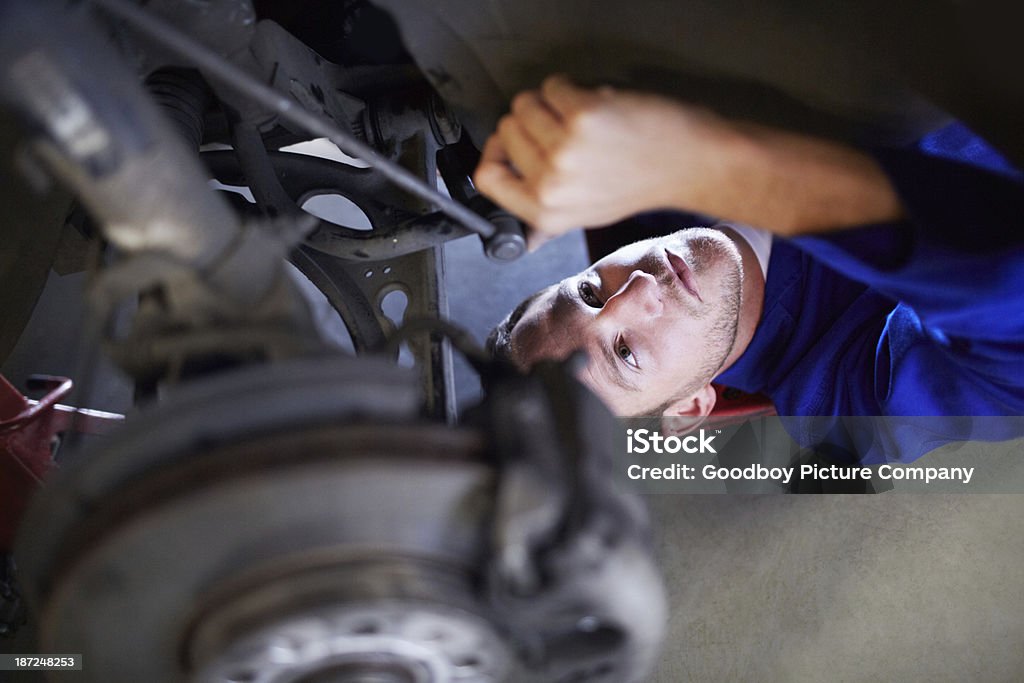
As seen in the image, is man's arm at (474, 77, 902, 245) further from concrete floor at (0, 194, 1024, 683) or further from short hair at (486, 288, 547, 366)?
concrete floor at (0, 194, 1024, 683)

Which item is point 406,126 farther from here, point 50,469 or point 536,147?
point 50,469

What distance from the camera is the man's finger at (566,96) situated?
1.62ft

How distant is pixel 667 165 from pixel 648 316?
Result: 0.51 meters

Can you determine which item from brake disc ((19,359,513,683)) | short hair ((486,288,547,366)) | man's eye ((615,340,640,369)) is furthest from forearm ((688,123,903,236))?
short hair ((486,288,547,366))

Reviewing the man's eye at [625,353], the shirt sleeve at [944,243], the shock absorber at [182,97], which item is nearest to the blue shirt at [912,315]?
the shirt sleeve at [944,243]

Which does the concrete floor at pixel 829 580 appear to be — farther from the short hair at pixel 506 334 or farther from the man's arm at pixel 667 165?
the man's arm at pixel 667 165

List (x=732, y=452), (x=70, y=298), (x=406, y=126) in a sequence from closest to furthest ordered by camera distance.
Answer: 1. (x=406, y=126)
2. (x=732, y=452)
3. (x=70, y=298)

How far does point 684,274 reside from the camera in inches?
40.2

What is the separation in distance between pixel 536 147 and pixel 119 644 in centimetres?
37

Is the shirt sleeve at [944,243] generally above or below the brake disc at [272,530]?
above

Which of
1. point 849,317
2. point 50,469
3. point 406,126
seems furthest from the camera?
point 849,317

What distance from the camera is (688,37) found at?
51 centimetres

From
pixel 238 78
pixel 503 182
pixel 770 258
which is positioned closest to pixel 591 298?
pixel 770 258

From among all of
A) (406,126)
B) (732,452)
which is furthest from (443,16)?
(732,452)
